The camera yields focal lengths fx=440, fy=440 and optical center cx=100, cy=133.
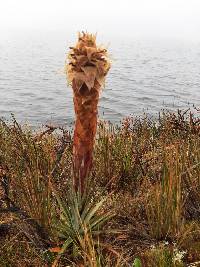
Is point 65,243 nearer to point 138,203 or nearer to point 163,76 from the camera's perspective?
point 138,203

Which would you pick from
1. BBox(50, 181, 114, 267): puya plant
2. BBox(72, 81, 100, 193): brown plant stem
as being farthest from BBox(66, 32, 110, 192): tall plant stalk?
BBox(50, 181, 114, 267): puya plant

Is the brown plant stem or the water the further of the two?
the water

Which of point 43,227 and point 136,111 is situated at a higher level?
point 43,227

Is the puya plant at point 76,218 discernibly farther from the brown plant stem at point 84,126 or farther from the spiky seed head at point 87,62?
the spiky seed head at point 87,62

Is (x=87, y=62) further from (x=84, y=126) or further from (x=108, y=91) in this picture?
(x=108, y=91)

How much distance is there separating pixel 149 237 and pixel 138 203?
2.23 feet

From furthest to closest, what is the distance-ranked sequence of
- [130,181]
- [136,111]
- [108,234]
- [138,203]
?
[136,111], [130,181], [138,203], [108,234]

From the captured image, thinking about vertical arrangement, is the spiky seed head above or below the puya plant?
above

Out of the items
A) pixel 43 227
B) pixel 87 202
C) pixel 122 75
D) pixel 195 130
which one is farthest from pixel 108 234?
pixel 122 75

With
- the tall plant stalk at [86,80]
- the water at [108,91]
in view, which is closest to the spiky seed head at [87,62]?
the tall plant stalk at [86,80]

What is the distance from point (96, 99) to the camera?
4.32 m

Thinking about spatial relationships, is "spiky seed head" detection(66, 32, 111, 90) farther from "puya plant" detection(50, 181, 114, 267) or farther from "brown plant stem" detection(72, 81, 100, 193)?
"puya plant" detection(50, 181, 114, 267)

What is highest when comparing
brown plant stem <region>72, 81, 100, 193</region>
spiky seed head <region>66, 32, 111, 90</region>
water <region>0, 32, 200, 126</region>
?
spiky seed head <region>66, 32, 111, 90</region>

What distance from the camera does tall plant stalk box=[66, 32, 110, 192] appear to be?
420 centimetres
